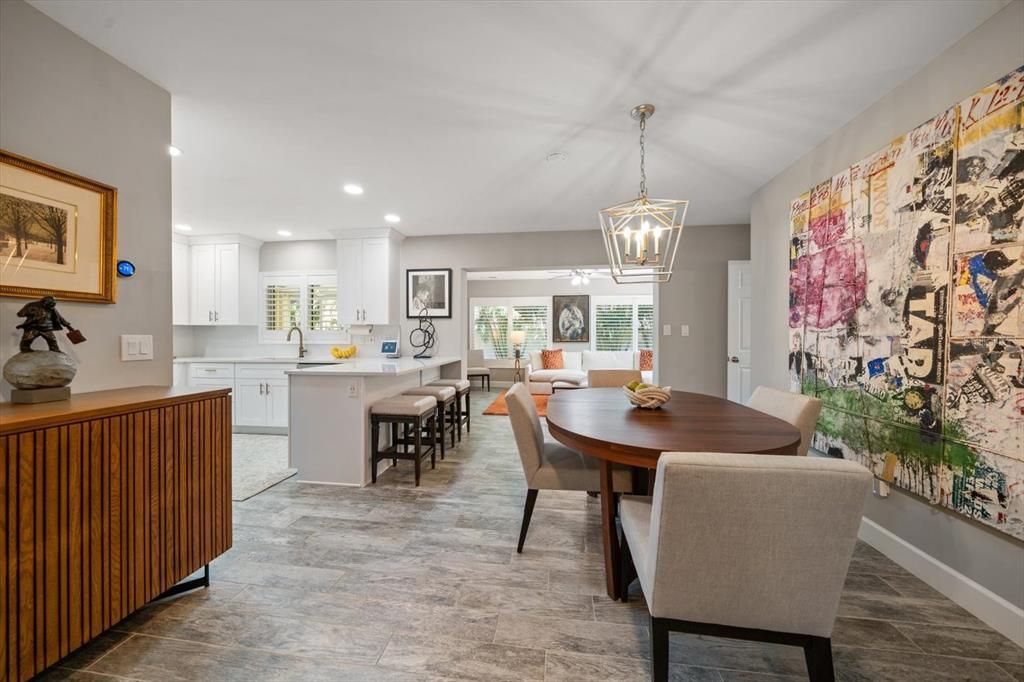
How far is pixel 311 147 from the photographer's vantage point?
2.57 m

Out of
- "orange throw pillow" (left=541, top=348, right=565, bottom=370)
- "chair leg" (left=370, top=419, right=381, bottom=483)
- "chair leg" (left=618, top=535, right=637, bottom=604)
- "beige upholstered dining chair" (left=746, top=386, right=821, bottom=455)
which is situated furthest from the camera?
"orange throw pillow" (left=541, top=348, right=565, bottom=370)

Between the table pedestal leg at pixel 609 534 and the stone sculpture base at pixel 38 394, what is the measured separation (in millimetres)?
2091

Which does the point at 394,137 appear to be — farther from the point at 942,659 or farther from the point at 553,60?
the point at 942,659

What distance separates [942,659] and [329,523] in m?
2.85

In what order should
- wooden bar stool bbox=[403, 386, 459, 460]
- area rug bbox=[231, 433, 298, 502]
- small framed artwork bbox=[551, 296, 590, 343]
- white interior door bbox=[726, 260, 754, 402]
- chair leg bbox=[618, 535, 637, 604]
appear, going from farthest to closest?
small framed artwork bbox=[551, 296, 590, 343], white interior door bbox=[726, 260, 754, 402], wooden bar stool bbox=[403, 386, 459, 460], area rug bbox=[231, 433, 298, 502], chair leg bbox=[618, 535, 637, 604]

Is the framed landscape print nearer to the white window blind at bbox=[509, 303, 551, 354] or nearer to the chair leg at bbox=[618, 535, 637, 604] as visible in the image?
the chair leg at bbox=[618, 535, 637, 604]

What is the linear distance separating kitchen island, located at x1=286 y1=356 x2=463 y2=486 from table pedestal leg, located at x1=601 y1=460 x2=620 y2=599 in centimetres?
189

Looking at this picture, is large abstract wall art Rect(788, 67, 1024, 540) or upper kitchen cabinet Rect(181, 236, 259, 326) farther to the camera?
upper kitchen cabinet Rect(181, 236, 259, 326)

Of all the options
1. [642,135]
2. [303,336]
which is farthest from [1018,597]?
[303,336]

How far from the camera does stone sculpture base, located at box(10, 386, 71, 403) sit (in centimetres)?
130

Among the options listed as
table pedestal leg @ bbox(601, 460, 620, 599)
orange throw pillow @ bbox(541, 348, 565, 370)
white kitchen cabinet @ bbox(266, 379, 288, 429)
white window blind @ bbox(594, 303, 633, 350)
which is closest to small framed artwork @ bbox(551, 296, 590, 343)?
white window blind @ bbox(594, 303, 633, 350)

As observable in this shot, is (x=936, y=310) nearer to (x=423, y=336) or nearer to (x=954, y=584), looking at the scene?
(x=954, y=584)

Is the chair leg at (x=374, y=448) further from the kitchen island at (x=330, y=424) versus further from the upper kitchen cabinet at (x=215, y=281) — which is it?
the upper kitchen cabinet at (x=215, y=281)

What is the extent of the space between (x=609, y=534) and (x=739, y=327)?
11.4 ft
